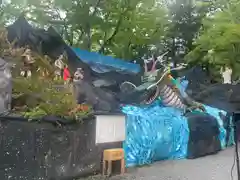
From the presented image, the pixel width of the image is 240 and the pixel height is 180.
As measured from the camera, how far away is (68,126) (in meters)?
6.49

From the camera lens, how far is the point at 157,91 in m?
10.4

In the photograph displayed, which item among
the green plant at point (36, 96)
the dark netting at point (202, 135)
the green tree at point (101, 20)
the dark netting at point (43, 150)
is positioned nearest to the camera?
the dark netting at point (43, 150)

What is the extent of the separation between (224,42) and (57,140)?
13766mm

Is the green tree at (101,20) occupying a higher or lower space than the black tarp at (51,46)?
higher

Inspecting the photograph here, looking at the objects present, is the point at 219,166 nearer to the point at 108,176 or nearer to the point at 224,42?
the point at 108,176

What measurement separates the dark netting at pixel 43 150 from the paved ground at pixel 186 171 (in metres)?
0.64

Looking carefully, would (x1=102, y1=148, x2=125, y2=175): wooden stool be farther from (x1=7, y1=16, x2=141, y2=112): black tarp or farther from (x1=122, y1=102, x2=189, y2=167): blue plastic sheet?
(x1=7, y1=16, x2=141, y2=112): black tarp

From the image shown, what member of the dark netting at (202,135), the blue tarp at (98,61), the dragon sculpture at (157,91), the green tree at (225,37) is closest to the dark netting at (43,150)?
the dragon sculpture at (157,91)

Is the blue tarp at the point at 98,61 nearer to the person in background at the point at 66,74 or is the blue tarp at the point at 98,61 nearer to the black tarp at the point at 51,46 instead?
the black tarp at the point at 51,46

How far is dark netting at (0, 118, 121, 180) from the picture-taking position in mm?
5594

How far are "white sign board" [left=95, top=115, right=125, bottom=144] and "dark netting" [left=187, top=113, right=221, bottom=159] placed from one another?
3.05m

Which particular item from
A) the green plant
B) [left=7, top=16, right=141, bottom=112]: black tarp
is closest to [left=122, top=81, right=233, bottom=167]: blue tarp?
[left=7, top=16, right=141, bottom=112]: black tarp

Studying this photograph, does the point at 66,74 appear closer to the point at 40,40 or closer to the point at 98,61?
the point at 40,40

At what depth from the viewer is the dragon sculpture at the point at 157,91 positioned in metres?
9.95
